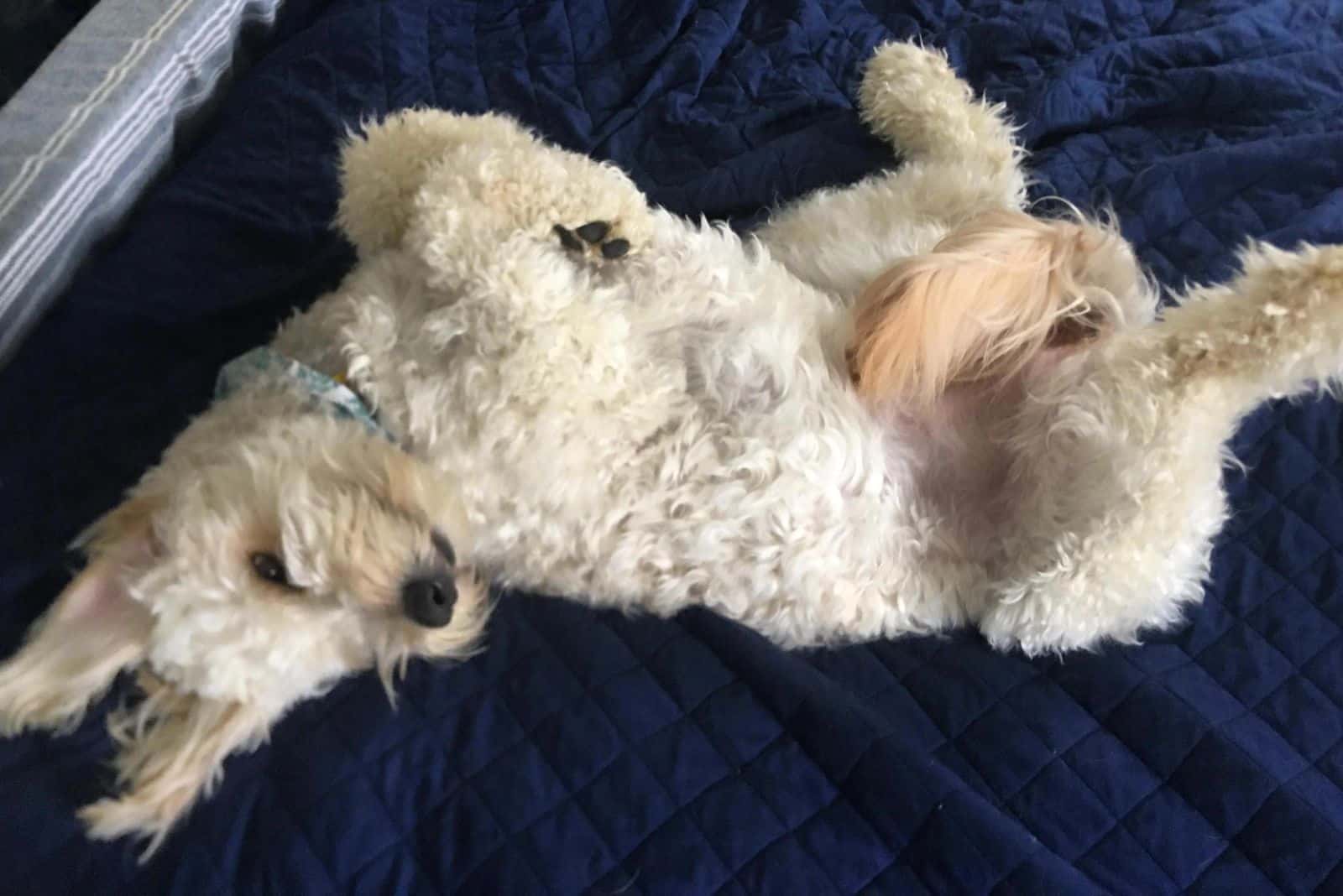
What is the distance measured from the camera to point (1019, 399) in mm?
1694

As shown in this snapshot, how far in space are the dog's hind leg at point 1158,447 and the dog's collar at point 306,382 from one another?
3.18 feet

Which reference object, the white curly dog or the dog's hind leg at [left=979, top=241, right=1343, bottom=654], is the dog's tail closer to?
the white curly dog

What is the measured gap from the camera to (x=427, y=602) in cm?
130

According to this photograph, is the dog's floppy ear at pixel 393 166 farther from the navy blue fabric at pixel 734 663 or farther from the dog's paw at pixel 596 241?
the navy blue fabric at pixel 734 663

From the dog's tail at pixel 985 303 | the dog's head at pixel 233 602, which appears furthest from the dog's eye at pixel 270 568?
the dog's tail at pixel 985 303

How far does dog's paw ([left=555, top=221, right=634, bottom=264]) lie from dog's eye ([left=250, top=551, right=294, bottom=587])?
2.01 ft

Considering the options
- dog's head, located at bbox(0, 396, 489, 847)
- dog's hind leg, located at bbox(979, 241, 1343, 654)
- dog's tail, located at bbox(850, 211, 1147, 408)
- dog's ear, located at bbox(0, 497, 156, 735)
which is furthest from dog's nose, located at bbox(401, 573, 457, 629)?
dog's hind leg, located at bbox(979, 241, 1343, 654)

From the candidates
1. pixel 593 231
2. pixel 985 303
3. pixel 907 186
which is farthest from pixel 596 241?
pixel 907 186

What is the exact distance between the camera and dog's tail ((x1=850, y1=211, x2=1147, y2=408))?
1504 mm

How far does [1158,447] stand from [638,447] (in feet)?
2.46

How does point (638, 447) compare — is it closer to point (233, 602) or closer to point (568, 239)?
point (568, 239)

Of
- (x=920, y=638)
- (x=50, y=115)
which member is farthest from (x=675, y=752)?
(x=50, y=115)

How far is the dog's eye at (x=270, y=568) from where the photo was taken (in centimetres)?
130

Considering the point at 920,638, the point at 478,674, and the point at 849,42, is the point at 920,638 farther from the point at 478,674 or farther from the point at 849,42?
the point at 849,42
